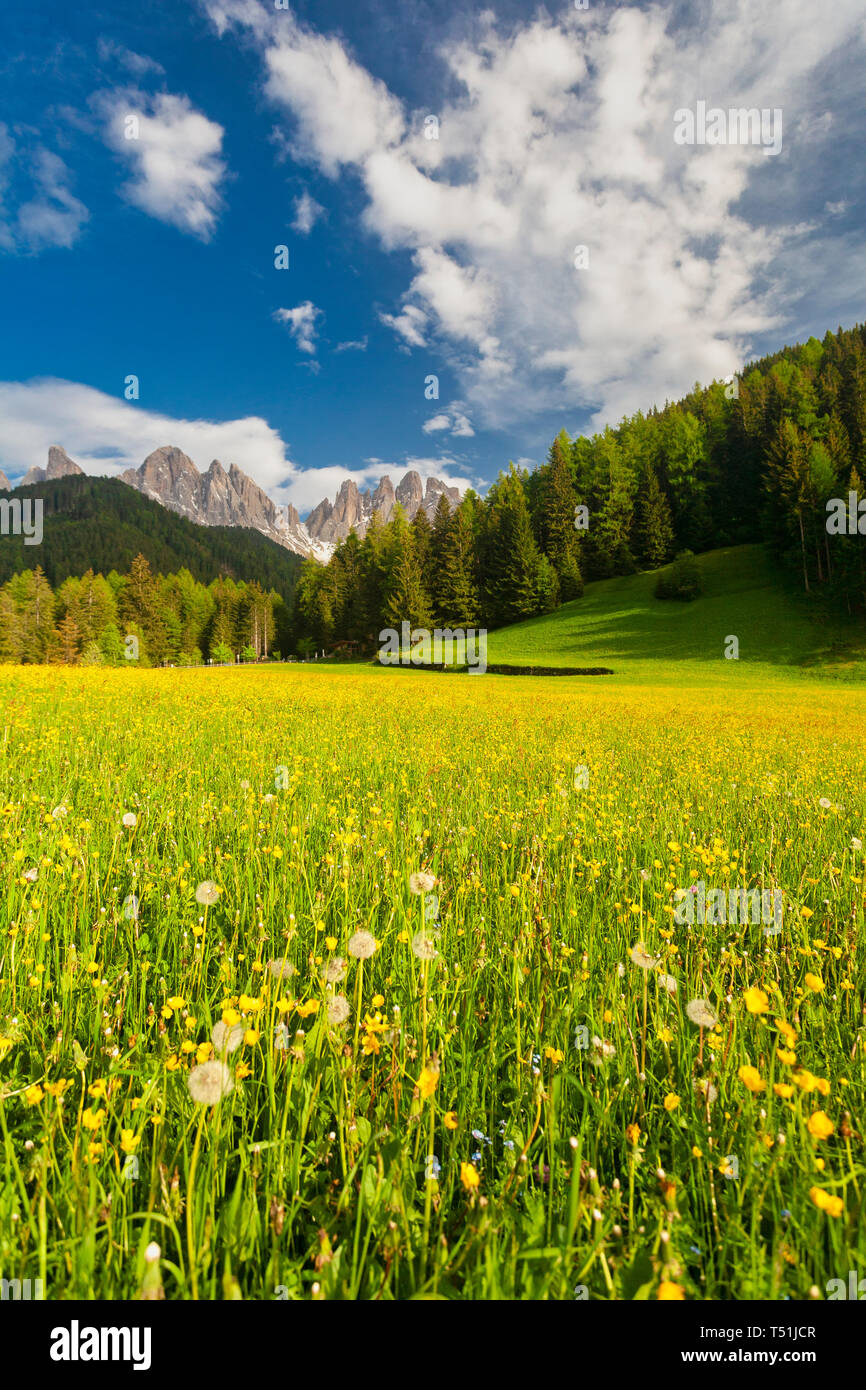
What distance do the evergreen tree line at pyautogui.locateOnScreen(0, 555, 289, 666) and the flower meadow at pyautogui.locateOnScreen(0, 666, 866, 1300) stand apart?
54.6 metres

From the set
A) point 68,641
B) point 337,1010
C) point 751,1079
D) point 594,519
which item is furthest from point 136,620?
point 751,1079

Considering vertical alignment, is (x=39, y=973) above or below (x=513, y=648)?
below

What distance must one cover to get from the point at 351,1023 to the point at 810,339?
114332 mm

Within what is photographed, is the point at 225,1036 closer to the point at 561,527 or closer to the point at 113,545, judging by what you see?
the point at 561,527

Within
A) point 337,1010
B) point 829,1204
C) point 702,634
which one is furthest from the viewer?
point 702,634

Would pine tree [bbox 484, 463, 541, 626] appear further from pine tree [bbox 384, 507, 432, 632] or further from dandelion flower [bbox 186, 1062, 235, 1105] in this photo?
dandelion flower [bbox 186, 1062, 235, 1105]

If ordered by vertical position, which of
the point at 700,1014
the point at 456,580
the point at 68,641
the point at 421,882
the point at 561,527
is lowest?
the point at 700,1014

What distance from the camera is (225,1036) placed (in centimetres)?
132

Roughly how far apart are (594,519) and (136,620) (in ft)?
217

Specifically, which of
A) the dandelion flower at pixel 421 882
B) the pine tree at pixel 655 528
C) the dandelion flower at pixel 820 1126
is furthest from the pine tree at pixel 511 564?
the dandelion flower at pixel 820 1126

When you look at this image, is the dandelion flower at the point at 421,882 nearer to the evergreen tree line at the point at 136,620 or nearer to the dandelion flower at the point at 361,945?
the dandelion flower at the point at 361,945
